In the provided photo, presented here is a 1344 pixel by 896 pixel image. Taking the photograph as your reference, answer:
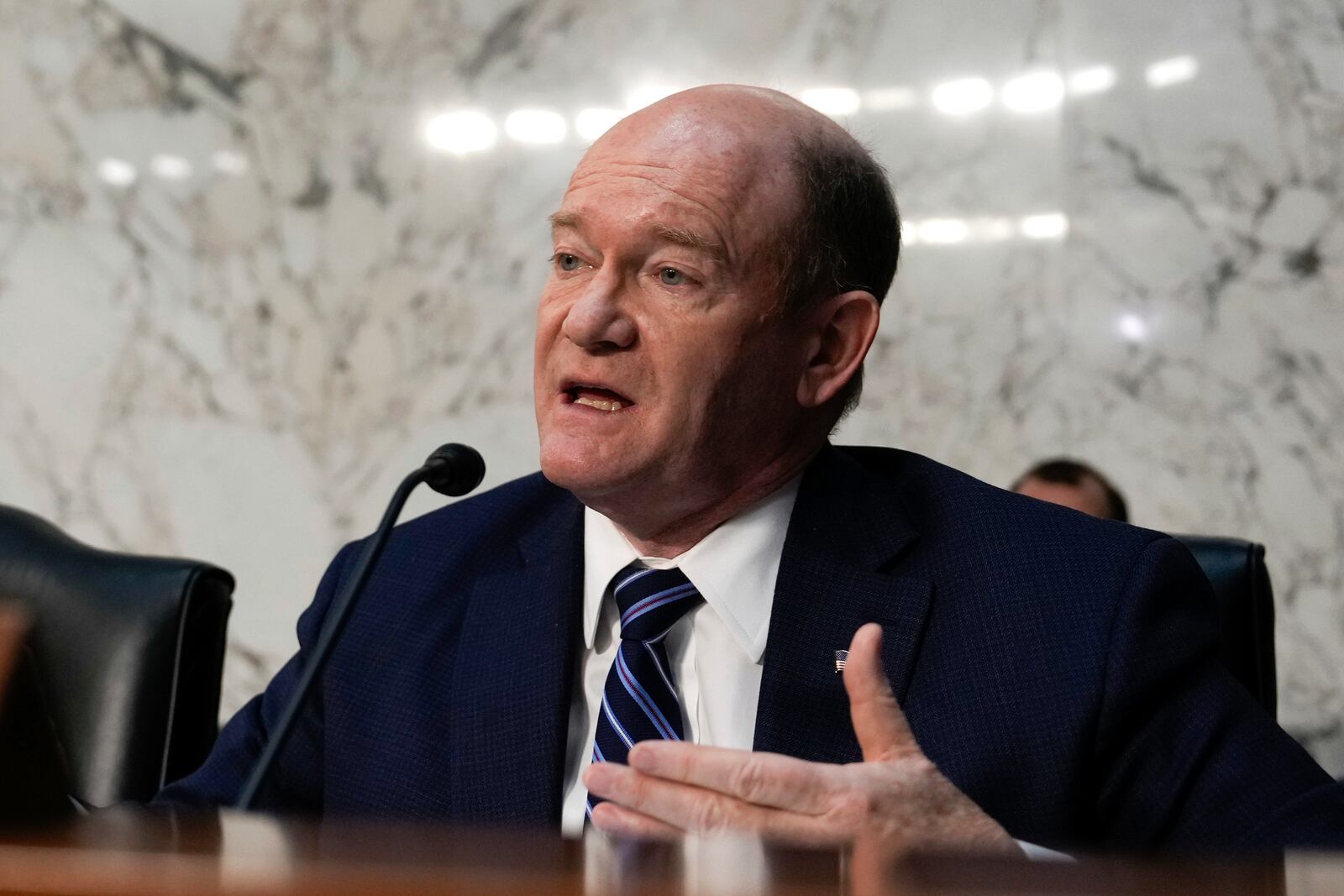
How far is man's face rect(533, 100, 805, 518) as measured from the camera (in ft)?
5.75

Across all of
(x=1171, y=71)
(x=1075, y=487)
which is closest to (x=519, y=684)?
(x=1075, y=487)

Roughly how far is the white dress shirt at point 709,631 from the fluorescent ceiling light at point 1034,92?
161 centimetres

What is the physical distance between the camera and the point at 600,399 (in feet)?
5.83

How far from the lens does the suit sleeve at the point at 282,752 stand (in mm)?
1814

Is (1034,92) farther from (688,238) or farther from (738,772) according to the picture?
(738,772)

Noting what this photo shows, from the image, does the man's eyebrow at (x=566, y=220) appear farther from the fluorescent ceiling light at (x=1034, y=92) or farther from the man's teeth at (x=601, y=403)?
the fluorescent ceiling light at (x=1034, y=92)

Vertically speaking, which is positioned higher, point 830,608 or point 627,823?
point 830,608

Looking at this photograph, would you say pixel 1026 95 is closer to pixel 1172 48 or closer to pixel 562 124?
pixel 1172 48

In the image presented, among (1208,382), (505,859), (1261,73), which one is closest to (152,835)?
(505,859)

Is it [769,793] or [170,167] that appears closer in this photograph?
[769,793]

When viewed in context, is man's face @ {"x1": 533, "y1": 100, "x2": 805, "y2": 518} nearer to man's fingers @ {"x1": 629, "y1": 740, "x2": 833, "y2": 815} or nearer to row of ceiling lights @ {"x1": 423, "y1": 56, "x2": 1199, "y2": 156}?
man's fingers @ {"x1": 629, "y1": 740, "x2": 833, "y2": 815}

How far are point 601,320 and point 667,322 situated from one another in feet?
0.27

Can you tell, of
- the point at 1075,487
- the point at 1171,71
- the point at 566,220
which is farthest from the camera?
the point at 1171,71

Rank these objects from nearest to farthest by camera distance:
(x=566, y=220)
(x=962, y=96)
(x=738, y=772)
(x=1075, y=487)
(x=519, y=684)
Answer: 1. (x=738, y=772)
2. (x=519, y=684)
3. (x=566, y=220)
4. (x=1075, y=487)
5. (x=962, y=96)
